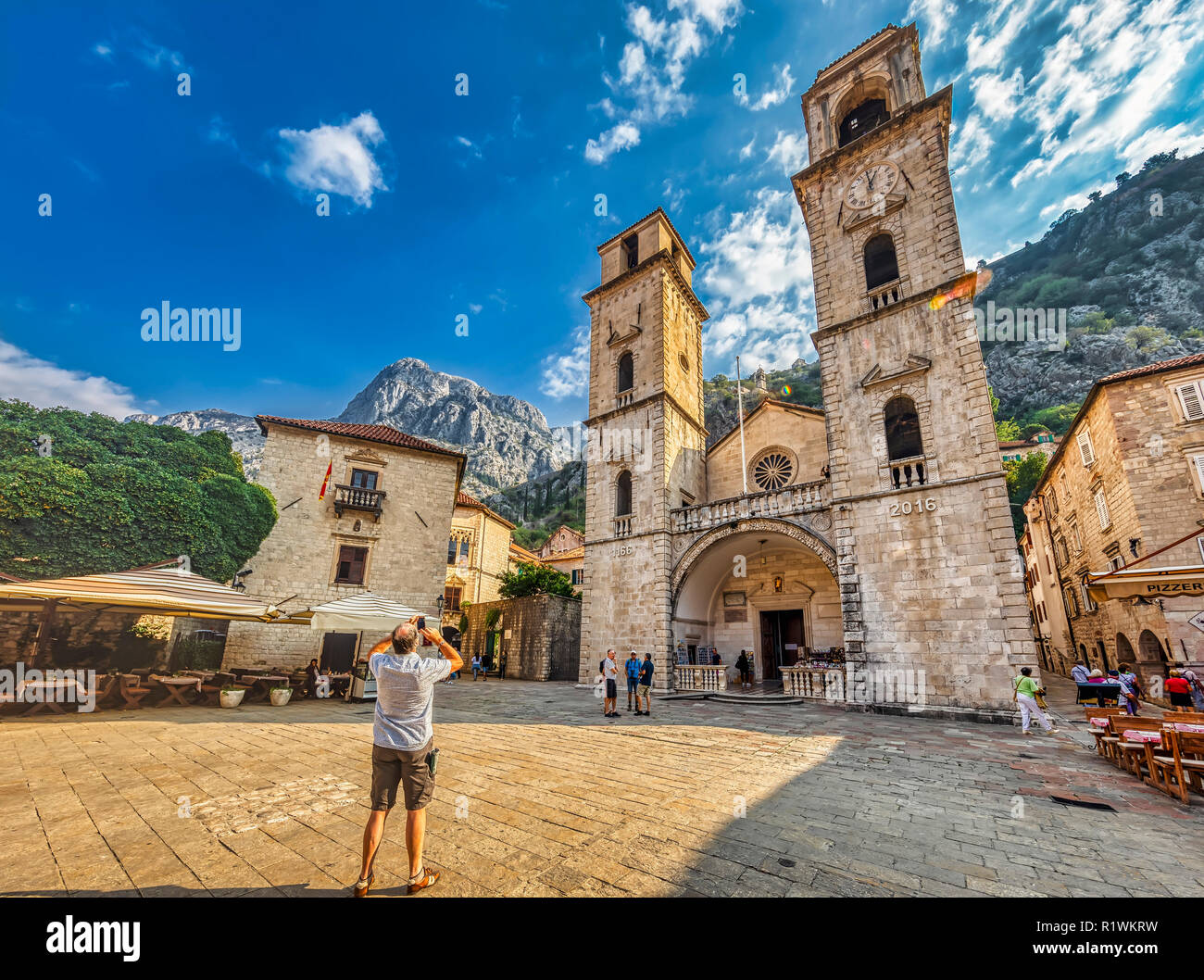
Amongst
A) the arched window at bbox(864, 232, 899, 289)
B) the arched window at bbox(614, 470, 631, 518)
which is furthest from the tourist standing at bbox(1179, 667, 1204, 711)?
the arched window at bbox(614, 470, 631, 518)

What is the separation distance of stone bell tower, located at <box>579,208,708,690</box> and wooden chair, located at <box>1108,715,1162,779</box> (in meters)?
11.7

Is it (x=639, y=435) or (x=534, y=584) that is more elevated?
(x=639, y=435)

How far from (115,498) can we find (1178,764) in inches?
967

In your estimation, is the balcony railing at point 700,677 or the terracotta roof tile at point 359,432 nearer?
the balcony railing at point 700,677

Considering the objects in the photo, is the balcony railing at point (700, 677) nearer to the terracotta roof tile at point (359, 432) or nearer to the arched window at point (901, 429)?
the arched window at point (901, 429)

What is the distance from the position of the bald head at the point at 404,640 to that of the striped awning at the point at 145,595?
8150mm

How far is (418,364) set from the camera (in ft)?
466

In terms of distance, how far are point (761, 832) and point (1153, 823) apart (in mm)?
4108

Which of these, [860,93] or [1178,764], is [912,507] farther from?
[860,93]

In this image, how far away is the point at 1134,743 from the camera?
21.5 ft

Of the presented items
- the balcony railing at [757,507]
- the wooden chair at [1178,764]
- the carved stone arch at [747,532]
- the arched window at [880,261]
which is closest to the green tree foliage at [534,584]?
the carved stone arch at [747,532]

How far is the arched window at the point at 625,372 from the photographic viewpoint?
22328 mm

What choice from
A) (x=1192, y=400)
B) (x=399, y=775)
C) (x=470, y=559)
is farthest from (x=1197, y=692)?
(x=470, y=559)
